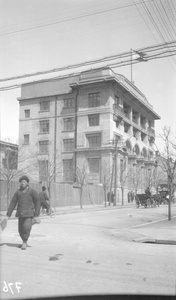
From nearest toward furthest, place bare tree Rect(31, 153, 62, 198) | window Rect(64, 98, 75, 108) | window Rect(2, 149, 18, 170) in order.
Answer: window Rect(64, 98, 75, 108) < bare tree Rect(31, 153, 62, 198) < window Rect(2, 149, 18, 170)

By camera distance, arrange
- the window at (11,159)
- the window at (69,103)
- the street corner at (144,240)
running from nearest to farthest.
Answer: the street corner at (144,240), the window at (69,103), the window at (11,159)

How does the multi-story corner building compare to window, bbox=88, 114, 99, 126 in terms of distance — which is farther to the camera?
window, bbox=88, 114, 99, 126

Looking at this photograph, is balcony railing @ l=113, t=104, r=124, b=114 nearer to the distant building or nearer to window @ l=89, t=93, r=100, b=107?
window @ l=89, t=93, r=100, b=107

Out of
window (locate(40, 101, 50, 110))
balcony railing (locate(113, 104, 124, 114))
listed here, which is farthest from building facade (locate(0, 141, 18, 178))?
window (locate(40, 101, 50, 110))

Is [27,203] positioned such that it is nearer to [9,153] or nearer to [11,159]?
[11,159]

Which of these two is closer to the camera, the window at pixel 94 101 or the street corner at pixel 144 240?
the street corner at pixel 144 240

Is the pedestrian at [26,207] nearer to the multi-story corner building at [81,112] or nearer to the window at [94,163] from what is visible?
the multi-story corner building at [81,112]

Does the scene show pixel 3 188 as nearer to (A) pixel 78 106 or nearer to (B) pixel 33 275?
(A) pixel 78 106

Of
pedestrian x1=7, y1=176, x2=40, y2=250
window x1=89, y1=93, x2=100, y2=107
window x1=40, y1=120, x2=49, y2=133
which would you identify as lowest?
pedestrian x1=7, y1=176, x2=40, y2=250

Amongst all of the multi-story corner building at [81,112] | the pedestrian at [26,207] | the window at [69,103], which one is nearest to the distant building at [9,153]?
the multi-story corner building at [81,112]

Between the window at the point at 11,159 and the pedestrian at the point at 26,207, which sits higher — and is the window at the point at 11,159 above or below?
above

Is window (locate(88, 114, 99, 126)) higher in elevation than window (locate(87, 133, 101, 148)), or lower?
higher

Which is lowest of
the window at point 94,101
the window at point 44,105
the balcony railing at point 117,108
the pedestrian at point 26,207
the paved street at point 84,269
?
the paved street at point 84,269

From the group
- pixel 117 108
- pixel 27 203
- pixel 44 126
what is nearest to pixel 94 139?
A: pixel 117 108
